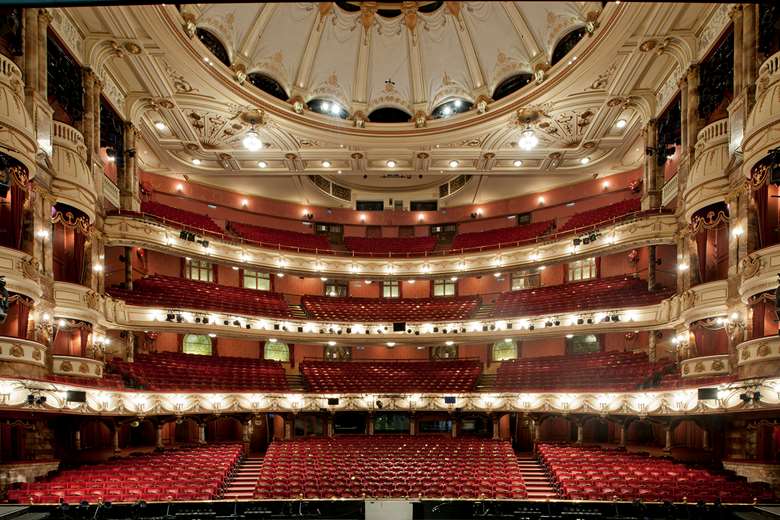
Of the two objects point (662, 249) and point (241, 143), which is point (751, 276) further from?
point (241, 143)

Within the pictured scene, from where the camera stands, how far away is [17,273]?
13.6 metres

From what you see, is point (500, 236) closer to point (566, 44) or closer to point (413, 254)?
point (413, 254)

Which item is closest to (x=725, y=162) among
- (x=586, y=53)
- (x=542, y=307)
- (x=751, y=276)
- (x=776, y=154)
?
(x=751, y=276)

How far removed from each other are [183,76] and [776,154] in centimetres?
2012

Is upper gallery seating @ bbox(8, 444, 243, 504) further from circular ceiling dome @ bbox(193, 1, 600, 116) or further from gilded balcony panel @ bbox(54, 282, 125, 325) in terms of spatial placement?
circular ceiling dome @ bbox(193, 1, 600, 116)

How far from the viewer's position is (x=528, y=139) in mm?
26047

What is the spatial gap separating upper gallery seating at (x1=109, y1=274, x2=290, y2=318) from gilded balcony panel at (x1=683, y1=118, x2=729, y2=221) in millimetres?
18650

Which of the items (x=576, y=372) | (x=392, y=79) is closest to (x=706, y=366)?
(x=576, y=372)

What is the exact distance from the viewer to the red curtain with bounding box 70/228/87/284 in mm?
17656

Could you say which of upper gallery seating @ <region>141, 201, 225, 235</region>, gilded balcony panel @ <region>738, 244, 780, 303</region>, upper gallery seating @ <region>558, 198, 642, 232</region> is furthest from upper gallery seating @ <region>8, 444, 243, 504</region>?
upper gallery seating @ <region>558, 198, 642, 232</region>

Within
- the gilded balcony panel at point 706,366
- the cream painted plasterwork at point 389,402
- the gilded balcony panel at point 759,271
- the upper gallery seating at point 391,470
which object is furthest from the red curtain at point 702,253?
the upper gallery seating at point 391,470

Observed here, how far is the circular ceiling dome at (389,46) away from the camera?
22594 millimetres

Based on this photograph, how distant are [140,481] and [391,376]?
13493mm

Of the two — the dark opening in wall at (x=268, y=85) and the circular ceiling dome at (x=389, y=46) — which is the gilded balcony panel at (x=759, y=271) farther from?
the dark opening in wall at (x=268, y=85)
